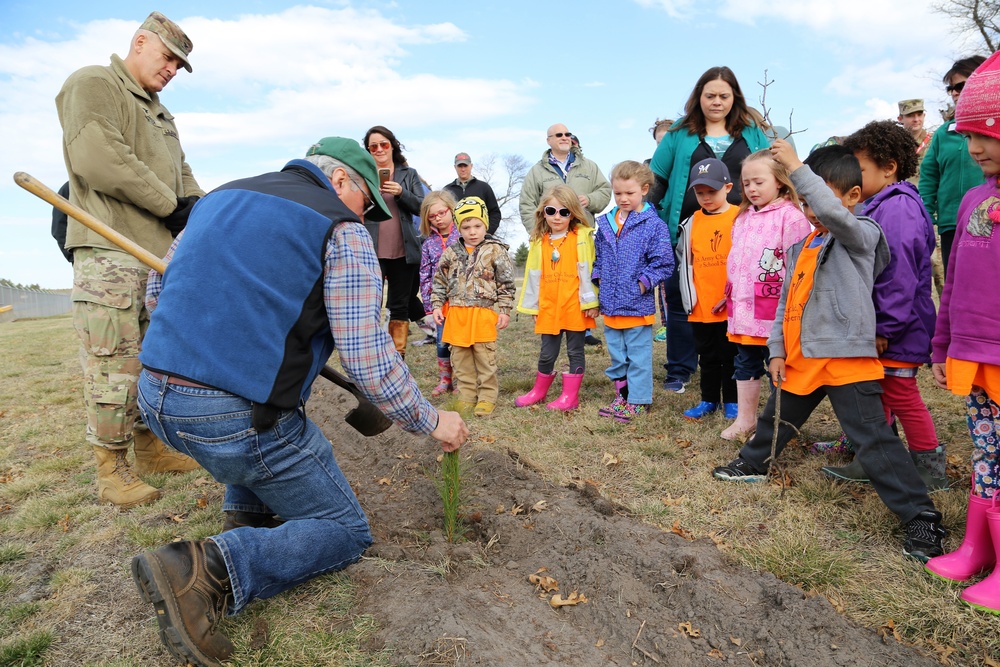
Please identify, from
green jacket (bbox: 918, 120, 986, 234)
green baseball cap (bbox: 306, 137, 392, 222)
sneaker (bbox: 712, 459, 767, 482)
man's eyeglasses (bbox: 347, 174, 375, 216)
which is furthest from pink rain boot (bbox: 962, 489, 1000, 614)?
Answer: green jacket (bbox: 918, 120, 986, 234)

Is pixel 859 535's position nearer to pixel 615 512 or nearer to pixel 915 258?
pixel 615 512

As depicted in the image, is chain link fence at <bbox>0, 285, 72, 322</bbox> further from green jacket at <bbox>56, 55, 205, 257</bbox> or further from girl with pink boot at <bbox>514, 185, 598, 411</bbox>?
girl with pink boot at <bbox>514, 185, 598, 411</bbox>

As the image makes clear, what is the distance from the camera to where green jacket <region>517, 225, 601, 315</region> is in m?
5.61

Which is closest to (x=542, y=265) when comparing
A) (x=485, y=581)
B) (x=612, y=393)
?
(x=612, y=393)

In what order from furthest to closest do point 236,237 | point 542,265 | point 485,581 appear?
point 542,265, point 485,581, point 236,237

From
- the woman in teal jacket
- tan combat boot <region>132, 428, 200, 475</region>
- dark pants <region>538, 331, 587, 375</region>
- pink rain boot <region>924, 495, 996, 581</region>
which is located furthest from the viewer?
dark pants <region>538, 331, 587, 375</region>

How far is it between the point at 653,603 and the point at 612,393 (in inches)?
142

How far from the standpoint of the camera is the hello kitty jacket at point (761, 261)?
4.34 metres

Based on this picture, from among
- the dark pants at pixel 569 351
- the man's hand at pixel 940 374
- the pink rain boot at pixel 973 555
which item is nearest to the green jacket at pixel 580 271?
the dark pants at pixel 569 351

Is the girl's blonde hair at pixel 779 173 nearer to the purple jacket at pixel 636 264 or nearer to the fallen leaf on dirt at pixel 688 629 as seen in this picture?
the purple jacket at pixel 636 264

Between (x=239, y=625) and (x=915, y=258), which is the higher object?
(x=915, y=258)

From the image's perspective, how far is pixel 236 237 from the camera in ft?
8.16

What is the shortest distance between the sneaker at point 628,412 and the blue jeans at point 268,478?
9.34ft

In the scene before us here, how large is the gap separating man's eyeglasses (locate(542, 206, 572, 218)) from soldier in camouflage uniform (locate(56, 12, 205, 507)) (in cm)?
291
